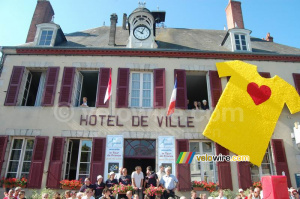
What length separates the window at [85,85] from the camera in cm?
1032

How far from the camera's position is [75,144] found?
960 cm

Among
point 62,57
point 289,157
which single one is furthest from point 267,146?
point 62,57

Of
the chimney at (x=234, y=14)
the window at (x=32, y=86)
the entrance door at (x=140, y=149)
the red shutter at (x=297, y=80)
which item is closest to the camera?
the entrance door at (x=140, y=149)

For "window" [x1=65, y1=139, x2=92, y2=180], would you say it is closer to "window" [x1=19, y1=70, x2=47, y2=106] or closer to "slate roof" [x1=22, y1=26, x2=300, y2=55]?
"window" [x1=19, y1=70, x2=47, y2=106]

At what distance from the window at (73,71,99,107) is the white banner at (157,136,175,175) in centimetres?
390

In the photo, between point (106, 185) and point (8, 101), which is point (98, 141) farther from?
point (8, 101)

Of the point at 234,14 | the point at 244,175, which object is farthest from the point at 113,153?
the point at 234,14

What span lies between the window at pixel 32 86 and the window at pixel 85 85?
143cm

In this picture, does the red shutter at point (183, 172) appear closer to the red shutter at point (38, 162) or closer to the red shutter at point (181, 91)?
the red shutter at point (181, 91)

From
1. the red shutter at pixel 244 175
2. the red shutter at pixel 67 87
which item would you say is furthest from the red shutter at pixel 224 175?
the red shutter at pixel 67 87

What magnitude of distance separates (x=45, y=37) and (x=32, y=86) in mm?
2308

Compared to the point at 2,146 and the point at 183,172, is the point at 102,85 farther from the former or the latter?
the point at 183,172

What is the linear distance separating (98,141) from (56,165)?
163 cm

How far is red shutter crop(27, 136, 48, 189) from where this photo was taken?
849cm
